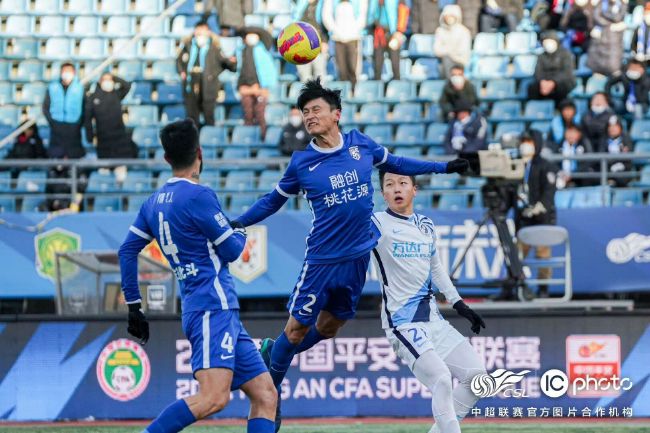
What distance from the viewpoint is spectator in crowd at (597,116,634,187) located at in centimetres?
1747

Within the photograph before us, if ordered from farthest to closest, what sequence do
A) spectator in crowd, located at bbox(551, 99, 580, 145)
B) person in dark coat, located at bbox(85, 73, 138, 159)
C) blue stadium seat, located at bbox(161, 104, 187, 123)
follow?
blue stadium seat, located at bbox(161, 104, 187, 123)
person in dark coat, located at bbox(85, 73, 138, 159)
spectator in crowd, located at bbox(551, 99, 580, 145)

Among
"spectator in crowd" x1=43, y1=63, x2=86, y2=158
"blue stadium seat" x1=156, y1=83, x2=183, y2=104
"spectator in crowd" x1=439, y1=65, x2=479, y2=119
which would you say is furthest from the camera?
"blue stadium seat" x1=156, y1=83, x2=183, y2=104

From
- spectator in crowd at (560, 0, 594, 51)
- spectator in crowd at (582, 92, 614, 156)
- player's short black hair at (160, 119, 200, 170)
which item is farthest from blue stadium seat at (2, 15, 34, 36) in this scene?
player's short black hair at (160, 119, 200, 170)

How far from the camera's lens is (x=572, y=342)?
1252cm

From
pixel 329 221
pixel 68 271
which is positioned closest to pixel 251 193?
pixel 68 271

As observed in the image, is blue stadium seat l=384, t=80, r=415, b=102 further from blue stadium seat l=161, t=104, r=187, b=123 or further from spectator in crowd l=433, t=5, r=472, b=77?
blue stadium seat l=161, t=104, r=187, b=123

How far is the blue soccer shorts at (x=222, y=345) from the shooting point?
7840 millimetres

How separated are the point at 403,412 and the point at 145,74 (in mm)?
10605

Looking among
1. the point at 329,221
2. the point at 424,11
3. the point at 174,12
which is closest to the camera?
the point at 329,221

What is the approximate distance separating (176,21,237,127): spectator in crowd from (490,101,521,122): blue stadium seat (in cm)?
406

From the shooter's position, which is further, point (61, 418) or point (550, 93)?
point (550, 93)

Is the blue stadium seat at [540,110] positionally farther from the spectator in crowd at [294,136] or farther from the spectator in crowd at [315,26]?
the spectator in crowd at [294,136]

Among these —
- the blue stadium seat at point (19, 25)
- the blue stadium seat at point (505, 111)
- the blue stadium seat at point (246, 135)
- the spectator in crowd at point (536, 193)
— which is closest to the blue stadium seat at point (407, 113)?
the blue stadium seat at point (505, 111)

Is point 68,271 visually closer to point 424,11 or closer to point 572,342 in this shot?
point 572,342
